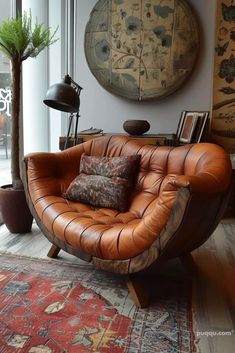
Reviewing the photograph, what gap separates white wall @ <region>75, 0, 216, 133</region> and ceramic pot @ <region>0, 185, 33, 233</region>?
1348 mm

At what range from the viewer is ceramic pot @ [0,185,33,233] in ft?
9.18

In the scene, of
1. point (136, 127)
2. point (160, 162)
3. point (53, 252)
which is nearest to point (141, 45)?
point (136, 127)

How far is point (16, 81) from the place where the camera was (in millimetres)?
2768

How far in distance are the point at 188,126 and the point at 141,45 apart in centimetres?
96

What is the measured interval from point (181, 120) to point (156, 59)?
653 millimetres

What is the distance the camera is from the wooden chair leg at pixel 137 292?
1849 mm

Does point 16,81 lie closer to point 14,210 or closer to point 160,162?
point 14,210

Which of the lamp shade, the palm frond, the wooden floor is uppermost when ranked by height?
the palm frond

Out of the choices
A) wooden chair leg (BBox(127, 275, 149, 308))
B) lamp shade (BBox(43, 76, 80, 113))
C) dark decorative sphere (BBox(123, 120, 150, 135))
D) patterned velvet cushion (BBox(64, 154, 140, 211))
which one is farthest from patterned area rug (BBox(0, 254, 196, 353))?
dark decorative sphere (BBox(123, 120, 150, 135))

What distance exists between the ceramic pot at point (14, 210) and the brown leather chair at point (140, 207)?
0.40 meters

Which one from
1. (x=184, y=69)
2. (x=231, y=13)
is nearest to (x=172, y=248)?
(x=184, y=69)

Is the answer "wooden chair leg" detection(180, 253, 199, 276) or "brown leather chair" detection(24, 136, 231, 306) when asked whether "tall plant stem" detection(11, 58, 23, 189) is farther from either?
"wooden chair leg" detection(180, 253, 199, 276)

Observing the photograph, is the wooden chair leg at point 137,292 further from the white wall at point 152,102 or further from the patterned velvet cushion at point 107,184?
the white wall at point 152,102

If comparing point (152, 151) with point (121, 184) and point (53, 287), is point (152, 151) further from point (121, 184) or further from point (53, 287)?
point (53, 287)
